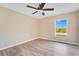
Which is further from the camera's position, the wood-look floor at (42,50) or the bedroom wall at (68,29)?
the wood-look floor at (42,50)

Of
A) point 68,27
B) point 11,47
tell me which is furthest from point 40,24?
point 11,47

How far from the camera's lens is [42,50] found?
96.9 inches

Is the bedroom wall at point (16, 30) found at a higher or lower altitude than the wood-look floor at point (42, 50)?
higher

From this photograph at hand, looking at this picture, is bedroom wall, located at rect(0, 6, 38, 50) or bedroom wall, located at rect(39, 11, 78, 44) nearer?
bedroom wall, located at rect(39, 11, 78, 44)

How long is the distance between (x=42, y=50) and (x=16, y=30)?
1047mm

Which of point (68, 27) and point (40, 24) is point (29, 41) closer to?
point (40, 24)

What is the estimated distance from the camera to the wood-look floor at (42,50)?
2039mm

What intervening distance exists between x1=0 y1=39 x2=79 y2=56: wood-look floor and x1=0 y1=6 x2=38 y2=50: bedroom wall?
168 mm

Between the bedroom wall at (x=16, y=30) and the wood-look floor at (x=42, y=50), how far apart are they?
17 cm

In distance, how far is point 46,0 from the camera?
1049 millimetres

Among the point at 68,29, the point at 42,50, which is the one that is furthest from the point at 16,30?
the point at 68,29

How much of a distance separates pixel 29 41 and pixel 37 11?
3.12 ft

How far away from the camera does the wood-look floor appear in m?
2.04

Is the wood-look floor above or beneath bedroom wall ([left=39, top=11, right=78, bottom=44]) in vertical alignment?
beneath
